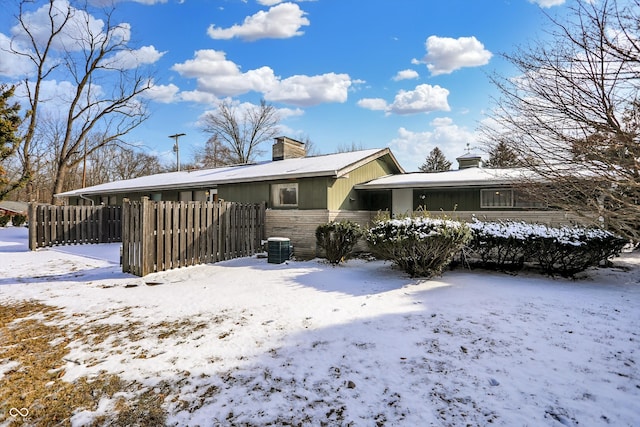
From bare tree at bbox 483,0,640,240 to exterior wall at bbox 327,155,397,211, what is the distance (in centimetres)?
645

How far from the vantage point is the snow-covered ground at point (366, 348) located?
2512 mm

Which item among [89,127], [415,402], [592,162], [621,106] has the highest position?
[89,127]

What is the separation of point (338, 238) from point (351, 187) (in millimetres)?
3885

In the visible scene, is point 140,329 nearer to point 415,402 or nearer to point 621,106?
point 415,402

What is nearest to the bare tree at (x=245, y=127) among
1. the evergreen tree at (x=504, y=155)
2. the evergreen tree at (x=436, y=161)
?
the evergreen tree at (x=436, y=161)

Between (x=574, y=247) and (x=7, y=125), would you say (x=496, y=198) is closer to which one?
(x=574, y=247)

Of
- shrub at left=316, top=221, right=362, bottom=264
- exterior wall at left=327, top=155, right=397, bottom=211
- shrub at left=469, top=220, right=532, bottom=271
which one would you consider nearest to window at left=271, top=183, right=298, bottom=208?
exterior wall at left=327, top=155, right=397, bottom=211

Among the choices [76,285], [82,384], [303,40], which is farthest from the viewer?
[303,40]

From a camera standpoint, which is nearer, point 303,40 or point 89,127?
point 303,40

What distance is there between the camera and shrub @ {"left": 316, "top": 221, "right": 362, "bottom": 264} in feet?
28.1

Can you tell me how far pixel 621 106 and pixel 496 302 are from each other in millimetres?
3138

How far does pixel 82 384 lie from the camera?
2877 millimetres

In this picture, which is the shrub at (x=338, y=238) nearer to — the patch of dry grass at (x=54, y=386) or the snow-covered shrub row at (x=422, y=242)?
the snow-covered shrub row at (x=422, y=242)

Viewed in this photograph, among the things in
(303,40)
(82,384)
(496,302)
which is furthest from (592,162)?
(303,40)
